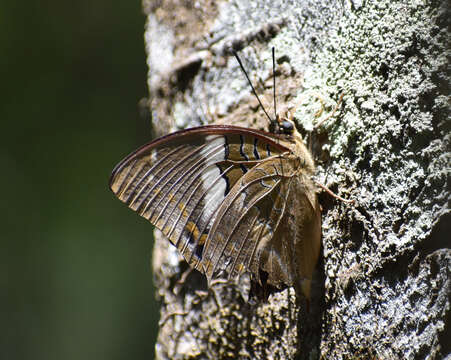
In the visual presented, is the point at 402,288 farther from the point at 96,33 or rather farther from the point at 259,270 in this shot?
the point at 96,33

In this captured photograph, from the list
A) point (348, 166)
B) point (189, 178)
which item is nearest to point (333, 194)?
point (348, 166)

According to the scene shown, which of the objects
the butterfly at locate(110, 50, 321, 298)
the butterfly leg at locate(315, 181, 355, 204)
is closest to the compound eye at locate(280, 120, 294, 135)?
the butterfly at locate(110, 50, 321, 298)

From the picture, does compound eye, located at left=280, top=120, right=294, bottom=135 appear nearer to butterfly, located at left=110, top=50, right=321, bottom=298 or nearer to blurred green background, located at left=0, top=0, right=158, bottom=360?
butterfly, located at left=110, top=50, right=321, bottom=298

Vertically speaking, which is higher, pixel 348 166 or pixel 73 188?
pixel 73 188

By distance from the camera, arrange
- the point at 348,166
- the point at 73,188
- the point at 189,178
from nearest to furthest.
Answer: the point at 348,166 < the point at 189,178 < the point at 73,188

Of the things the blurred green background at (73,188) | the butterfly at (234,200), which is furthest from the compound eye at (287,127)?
the blurred green background at (73,188)

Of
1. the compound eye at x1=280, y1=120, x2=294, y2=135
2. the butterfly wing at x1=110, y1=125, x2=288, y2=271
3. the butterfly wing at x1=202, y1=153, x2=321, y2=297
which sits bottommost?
the butterfly wing at x1=202, y1=153, x2=321, y2=297

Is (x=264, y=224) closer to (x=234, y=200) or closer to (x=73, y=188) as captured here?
(x=234, y=200)
